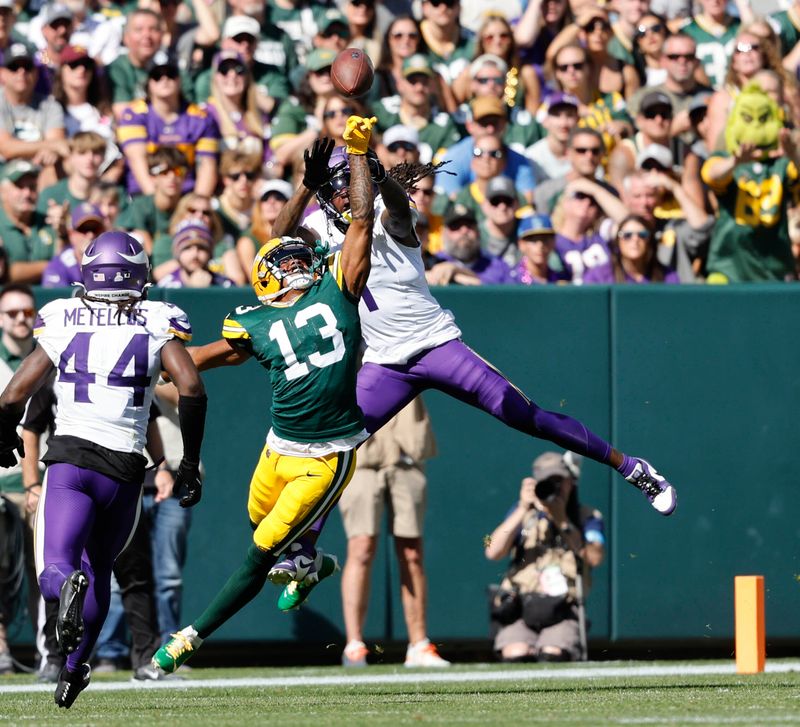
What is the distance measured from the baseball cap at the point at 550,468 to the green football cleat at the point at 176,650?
9.97 feet

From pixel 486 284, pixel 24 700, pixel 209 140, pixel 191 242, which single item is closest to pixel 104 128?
pixel 209 140

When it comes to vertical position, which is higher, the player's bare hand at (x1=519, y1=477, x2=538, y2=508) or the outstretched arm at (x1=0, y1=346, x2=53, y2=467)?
the outstretched arm at (x1=0, y1=346, x2=53, y2=467)

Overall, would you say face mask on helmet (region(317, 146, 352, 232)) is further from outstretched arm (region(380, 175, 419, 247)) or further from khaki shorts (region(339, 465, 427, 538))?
khaki shorts (region(339, 465, 427, 538))

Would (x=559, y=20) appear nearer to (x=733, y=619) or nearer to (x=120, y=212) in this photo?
(x=120, y=212)

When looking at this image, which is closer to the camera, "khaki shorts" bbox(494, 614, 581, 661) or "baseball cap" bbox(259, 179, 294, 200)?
"khaki shorts" bbox(494, 614, 581, 661)

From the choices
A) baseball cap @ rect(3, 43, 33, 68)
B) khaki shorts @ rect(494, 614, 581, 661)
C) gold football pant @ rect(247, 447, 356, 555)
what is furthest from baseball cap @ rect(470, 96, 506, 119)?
gold football pant @ rect(247, 447, 356, 555)

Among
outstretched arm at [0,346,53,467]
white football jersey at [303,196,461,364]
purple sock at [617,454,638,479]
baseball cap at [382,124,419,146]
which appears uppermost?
baseball cap at [382,124,419,146]

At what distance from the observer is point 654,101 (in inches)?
464

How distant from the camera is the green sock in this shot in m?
7.39

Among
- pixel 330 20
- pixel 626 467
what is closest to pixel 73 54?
pixel 330 20

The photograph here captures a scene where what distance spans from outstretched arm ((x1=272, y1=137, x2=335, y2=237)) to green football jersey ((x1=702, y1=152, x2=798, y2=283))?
159 inches

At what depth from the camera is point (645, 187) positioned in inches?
438

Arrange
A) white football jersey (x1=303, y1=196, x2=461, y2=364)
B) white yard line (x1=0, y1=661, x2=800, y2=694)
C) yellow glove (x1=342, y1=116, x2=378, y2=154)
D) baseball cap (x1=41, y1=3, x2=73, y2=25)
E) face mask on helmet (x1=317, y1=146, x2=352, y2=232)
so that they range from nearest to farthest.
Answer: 1. yellow glove (x1=342, y1=116, x2=378, y2=154)
2. face mask on helmet (x1=317, y1=146, x2=352, y2=232)
3. white football jersey (x1=303, y1=196, x2=461, y2=364)
4. white yard line (x1=0, y1=661, x2=800, y2=694)
5. baseball cap (x1=41, y1=3, x2=73, y2=25)

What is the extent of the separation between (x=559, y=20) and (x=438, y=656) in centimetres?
527
